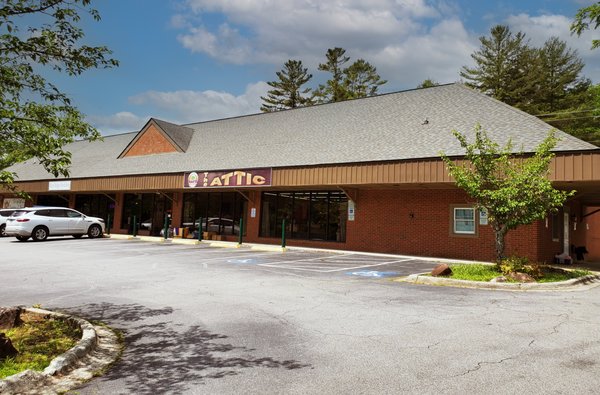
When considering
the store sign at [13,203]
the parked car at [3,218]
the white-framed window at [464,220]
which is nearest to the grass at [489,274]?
the white-framed window at [464,220]

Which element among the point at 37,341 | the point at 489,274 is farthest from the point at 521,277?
the point at 37,341

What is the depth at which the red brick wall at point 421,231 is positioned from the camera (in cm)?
1727

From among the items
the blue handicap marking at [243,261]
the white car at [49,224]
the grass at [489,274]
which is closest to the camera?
the grass at [489,274]

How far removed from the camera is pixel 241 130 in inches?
1186

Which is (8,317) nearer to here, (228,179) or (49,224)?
(228,179)

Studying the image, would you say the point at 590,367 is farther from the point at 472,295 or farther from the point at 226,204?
the point at 226,204

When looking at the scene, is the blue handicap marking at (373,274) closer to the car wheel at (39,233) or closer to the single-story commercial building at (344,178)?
the single-story commercial building at (344,178)

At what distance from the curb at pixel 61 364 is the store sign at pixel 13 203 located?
36646 millimetres

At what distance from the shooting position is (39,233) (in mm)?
24297

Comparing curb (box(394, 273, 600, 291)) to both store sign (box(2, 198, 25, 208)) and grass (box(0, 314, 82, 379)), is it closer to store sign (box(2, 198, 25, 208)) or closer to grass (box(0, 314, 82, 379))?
grass (box(0, 314, 82, 379))

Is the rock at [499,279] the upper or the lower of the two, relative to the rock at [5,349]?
upper

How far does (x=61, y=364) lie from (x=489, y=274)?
10706 millimetres

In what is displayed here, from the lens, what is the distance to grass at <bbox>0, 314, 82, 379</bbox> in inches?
196

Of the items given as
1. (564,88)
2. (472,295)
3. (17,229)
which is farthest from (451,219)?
(564,88)
